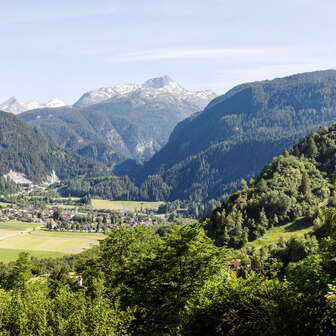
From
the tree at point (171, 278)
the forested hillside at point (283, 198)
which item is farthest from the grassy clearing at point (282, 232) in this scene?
the tree at point (171, 278)

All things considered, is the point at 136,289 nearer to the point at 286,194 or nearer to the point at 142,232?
the point at 142,232

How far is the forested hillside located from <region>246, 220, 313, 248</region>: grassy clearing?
2250 mm

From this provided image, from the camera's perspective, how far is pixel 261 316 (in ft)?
106

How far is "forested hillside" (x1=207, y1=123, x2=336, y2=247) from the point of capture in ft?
445

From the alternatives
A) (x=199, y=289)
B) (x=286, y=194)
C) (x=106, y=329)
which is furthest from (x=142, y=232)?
(x=286, y=194)

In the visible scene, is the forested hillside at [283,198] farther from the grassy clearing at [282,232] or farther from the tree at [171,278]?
the tree at [171,278]

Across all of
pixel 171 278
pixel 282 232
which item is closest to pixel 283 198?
pixel 282 232

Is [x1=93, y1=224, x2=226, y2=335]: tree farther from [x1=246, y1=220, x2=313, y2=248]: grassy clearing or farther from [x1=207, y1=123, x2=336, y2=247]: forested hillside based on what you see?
[x1=207, y1=123, x2=336, y2=247]: forested hillside

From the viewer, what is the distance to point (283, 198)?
14275 centimetres

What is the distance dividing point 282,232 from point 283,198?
13.7 meters

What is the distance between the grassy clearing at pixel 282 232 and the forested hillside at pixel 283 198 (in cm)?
225

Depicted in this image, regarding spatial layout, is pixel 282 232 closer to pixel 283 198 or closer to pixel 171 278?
pixel 283 198

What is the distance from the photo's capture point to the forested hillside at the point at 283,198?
135625 mm

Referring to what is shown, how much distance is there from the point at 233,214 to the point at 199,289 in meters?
97.9
